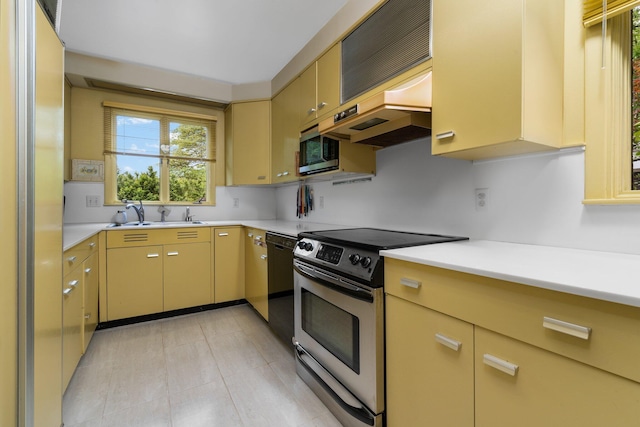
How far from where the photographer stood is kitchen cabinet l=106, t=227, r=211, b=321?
8.69 ft

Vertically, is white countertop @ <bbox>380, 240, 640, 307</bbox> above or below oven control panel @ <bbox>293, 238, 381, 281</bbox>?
above

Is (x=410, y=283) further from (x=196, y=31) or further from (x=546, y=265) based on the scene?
(x=196, y=31)

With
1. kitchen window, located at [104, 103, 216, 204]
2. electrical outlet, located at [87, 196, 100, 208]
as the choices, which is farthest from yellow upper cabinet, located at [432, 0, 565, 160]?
electrical outlet, located at [87, 196, 100, 208]

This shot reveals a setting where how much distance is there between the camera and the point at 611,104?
1205 millimetres

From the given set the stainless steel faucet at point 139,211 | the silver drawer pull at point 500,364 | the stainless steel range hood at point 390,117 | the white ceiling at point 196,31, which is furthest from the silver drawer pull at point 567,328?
the stainless steel faucet at point 139,211

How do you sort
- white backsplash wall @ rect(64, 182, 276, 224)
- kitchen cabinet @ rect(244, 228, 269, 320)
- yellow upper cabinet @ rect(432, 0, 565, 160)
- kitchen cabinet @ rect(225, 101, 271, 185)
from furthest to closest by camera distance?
kitchen cabinet @ rect(225, 101, 271, 185) → white backsplash wall @ rect(64, 182, 276, 224) → kitchen cabinet @ rect(244, 228, 269, 320) → yellow upper cabinet @ rect(432, 0, 565, 160)

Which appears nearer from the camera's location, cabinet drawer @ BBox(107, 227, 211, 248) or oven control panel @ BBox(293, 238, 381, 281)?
oven control panel @ BBox(293, 238, 381, 281)

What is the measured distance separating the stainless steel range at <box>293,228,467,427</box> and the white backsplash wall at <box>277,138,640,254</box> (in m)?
0.22

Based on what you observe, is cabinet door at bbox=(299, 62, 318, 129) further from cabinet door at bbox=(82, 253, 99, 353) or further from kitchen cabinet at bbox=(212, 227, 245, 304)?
cabinet door at bbox=(82, 253, 99, 353)

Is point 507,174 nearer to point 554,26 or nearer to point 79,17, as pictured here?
point 554,26

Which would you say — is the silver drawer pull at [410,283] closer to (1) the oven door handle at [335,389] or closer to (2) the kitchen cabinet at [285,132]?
(1) the oven door handle at [335,389]

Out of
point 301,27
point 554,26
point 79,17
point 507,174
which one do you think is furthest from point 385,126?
point 79,17

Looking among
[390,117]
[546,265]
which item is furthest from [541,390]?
[390,117]

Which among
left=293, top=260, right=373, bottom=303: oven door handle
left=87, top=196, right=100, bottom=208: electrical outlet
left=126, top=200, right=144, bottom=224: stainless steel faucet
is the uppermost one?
left=87, top=196, right=100, bottom=208: electrical outlet
